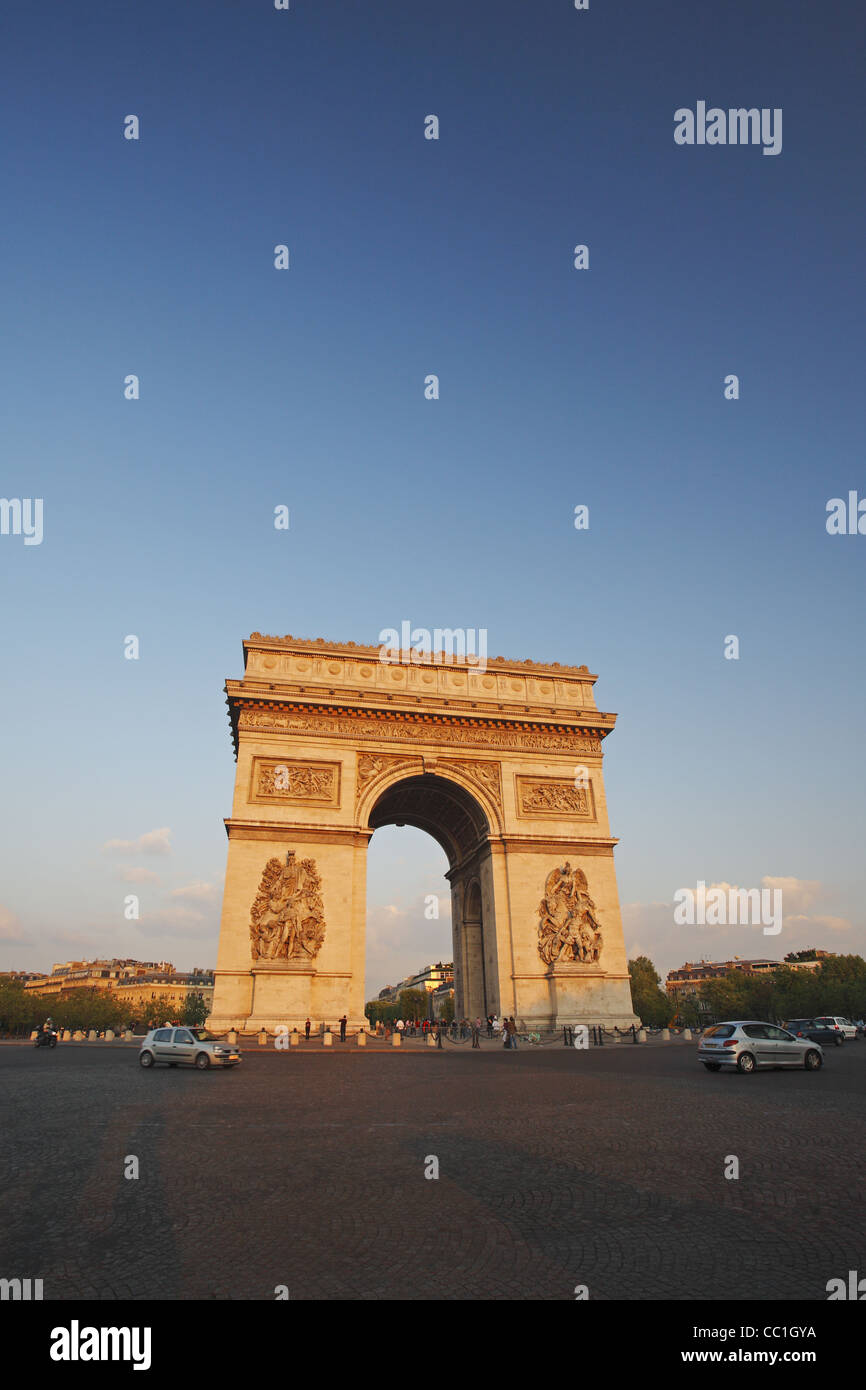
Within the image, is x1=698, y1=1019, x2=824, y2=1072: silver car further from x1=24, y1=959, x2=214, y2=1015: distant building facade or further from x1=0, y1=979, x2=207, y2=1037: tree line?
x1=24, y1=959, x2=214, y2=1015: distant building facade

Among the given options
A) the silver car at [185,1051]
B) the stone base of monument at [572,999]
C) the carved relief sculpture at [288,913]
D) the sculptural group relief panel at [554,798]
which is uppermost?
the sculptural group relief panel at [554,798]

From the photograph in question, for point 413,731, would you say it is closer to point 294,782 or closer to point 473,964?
point 294,782

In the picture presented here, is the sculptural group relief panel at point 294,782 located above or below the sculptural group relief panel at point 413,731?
below

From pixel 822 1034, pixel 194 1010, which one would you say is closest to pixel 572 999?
pixel 822 1034

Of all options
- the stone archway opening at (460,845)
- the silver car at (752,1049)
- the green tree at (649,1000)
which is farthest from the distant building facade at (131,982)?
the silver car at (752,1049)

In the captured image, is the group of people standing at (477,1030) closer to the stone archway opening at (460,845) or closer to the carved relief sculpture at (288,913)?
the stone archway opening at (460,845)
